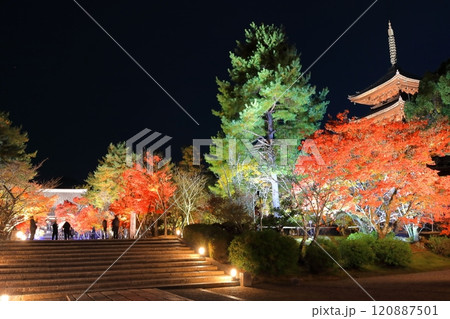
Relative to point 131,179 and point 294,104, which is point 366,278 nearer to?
point 294,104

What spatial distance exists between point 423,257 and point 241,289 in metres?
9.82

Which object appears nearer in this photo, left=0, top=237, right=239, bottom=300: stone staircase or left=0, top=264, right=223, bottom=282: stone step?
left=0, top=237, right=239, bottom=300: stone staircase

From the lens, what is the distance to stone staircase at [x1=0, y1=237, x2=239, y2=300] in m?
10.1

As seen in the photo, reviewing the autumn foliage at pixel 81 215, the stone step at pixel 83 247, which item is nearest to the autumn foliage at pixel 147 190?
the stone step at pixel 83 247

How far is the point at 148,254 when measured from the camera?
45.2ft

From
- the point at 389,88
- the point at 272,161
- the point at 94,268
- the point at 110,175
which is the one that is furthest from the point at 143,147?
the point at 389,88

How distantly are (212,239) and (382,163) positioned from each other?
302 inches

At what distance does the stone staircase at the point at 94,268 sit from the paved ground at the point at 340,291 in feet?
3.79

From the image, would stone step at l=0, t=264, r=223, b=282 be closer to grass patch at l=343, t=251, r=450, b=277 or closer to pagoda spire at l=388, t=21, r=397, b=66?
grass patch at l=343, t=251, r=450, b=277

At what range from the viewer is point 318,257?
522 inches

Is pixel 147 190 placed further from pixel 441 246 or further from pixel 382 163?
pixel 441 246

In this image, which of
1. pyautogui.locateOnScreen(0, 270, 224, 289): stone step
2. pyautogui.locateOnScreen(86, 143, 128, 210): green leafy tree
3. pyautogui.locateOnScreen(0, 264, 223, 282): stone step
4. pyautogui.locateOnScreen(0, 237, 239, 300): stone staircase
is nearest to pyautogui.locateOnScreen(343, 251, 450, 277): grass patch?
pyautogui.locateOnScreen(0, 237, 239, 300): stone staircase

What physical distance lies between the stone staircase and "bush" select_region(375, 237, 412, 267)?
677cm

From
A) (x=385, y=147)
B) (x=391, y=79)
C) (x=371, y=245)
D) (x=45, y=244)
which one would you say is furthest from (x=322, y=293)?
(x=391, y=79)
